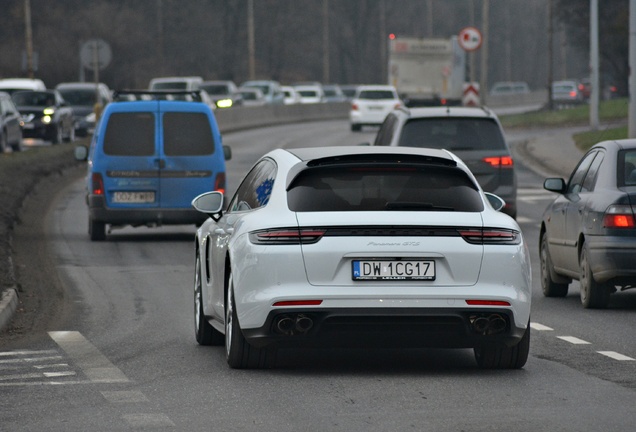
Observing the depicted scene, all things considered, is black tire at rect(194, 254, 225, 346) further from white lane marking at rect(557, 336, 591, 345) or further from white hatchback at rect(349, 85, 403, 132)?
white hatchback at rect(349, 85, 403, 132)

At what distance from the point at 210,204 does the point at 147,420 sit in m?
3.23

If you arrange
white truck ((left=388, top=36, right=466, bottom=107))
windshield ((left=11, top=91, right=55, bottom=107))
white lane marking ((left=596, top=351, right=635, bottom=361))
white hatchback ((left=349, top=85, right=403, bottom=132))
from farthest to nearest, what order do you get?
white truck ((left=388, top=36, right=466, bottom=107)) → white hatchback ((left=349, top=85, right=403, bottom=132)) → windshield ((left=11, top=91, right=55, bottom=107)) → white lane marking ((left=596, top=351, right=635, bottom=361))

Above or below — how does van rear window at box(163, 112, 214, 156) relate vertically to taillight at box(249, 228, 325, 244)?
below

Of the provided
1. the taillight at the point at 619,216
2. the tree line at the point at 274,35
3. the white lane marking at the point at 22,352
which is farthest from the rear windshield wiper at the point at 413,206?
the tree line at the point at 274,35

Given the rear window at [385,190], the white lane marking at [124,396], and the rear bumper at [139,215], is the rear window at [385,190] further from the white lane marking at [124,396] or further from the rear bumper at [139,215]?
the rear bumper at [139,215]

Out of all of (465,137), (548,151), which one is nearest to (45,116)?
(548,151)

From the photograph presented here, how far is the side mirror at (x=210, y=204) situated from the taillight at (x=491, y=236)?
83.2 inches

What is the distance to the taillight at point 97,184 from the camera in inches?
863

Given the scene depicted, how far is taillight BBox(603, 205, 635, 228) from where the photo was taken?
1387cm

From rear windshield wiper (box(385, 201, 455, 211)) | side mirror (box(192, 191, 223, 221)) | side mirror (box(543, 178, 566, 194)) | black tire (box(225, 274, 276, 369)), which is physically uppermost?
rear windshield wiper (box(385, 201, 455, 211))

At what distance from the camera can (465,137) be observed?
841 inches

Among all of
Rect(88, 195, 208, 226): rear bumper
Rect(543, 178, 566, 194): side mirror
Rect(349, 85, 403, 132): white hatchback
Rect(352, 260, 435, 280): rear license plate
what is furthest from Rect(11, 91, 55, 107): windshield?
Rect(352, 260, 435, 280): rear license plate

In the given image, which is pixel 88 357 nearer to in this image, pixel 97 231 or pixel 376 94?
pixel 97 231

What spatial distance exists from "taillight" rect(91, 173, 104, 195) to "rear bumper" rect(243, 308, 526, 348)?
40.2 ft
